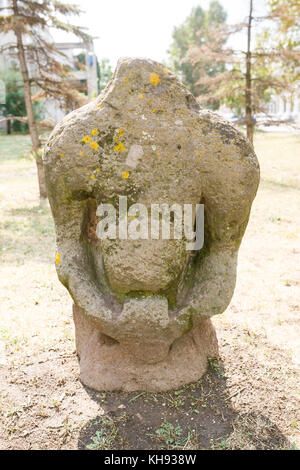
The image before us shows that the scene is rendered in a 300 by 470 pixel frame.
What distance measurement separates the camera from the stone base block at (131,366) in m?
2.59

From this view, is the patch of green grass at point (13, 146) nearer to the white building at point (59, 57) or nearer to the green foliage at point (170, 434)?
the white building at point (59, 57)

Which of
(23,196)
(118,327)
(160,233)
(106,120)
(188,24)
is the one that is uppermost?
(188,24)

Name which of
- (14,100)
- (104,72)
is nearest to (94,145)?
(14,100)

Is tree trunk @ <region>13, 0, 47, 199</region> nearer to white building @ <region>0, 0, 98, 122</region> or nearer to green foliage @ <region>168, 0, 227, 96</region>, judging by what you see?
white building @ <region>0, 0, 98, 122</region>

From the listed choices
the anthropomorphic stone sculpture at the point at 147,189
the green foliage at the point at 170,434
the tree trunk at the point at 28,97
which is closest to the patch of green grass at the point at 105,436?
the green foliage at the point at 170,434

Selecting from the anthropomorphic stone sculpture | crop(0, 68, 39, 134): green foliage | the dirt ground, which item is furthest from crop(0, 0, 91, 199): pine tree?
crop(0, 68, 39, 134): green foliage

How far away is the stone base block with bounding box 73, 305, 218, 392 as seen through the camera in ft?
8.49

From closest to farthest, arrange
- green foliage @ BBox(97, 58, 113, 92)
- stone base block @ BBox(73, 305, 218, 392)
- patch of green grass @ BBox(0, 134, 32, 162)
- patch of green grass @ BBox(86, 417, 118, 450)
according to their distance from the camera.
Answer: patch of green grass @ BBox(86, 417, 118, 450), stone base block @ BBox(73, 305, 218, 392), patch of green grass @ BBox(0, 134, 32, 162), green foliage @ BBox(97, 58, 113, 92)

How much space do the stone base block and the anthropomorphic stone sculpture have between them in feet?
0.61

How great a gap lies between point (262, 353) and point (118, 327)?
4.45 feet

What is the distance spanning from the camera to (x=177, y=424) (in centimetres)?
→ 234

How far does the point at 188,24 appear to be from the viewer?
37.9 meters
